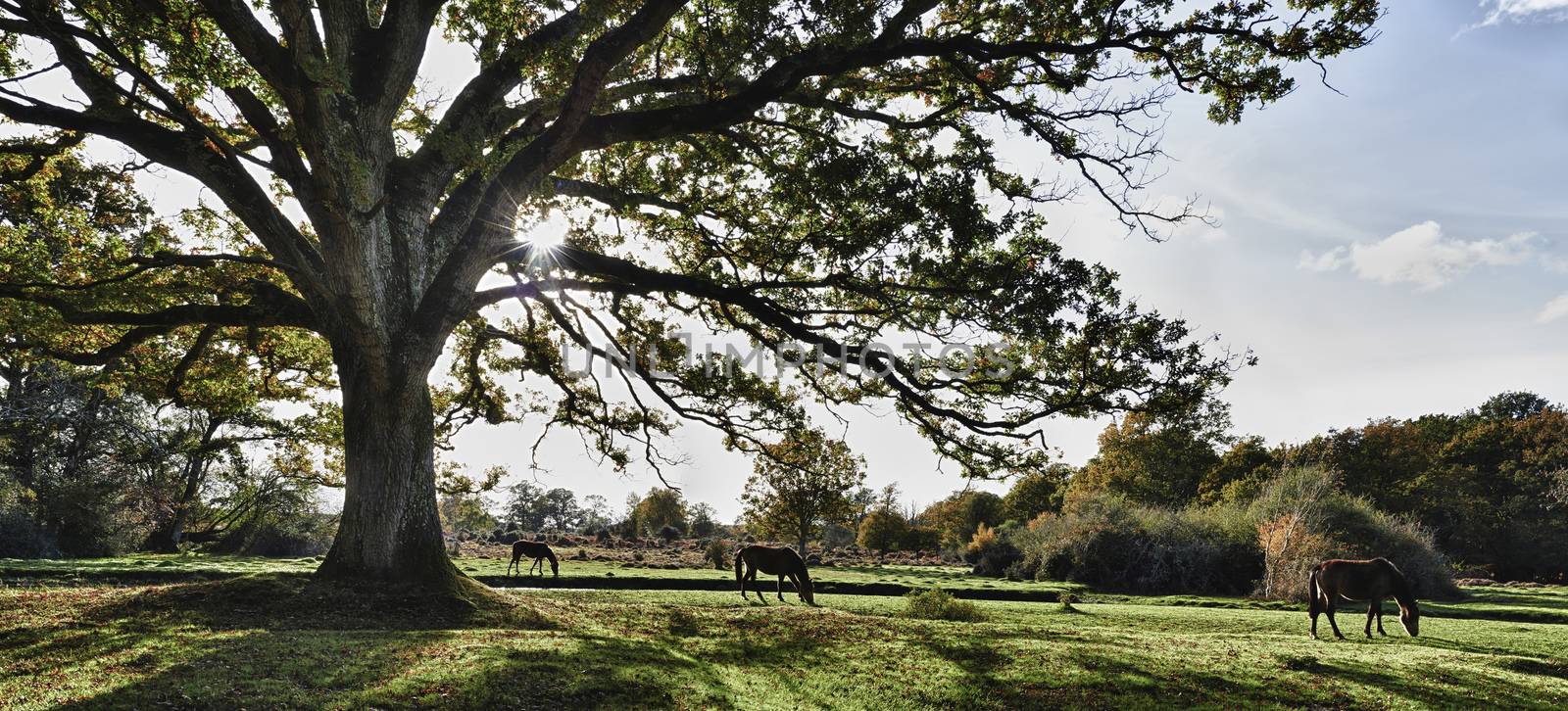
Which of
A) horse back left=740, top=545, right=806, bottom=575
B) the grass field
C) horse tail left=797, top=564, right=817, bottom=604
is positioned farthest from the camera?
horse back left=740, top=545, right=806, bottom=575

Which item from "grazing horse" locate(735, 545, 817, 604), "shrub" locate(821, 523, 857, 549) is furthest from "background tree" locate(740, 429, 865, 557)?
"shrub" locate(821, 523, 857, 549)

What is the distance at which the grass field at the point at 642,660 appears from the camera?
5.23 m

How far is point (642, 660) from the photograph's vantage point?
22.9 feet

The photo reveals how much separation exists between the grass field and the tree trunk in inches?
28.8

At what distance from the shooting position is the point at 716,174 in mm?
12625

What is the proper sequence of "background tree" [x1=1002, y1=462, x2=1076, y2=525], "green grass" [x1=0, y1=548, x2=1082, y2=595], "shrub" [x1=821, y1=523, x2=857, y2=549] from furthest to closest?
"shrub" [x1=821, y1=523, x2=857, y2=549]
"background tree" [x1=1002, y1=462, x2=1076, y2=525]
"green grass" [x1=0, y1=548, x2=1082, y2=595]

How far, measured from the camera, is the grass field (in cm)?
523

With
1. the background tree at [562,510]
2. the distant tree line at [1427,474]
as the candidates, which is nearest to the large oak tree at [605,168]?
the distant tree line at [1427,474]

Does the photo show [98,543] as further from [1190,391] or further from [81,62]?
[1190,391]

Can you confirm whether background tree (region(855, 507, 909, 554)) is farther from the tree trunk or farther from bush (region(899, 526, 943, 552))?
the tree trunk

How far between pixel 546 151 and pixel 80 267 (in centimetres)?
865

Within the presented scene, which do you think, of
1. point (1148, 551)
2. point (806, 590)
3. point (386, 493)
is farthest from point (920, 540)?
point (386, 493)

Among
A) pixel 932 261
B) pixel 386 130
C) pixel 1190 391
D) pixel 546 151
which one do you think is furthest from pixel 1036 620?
pixel 386 130

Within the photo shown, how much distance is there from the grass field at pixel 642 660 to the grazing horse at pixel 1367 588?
0.51m
